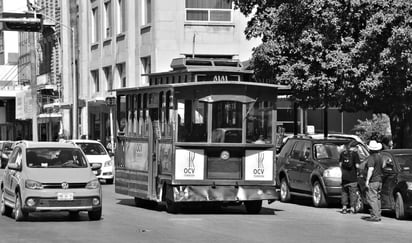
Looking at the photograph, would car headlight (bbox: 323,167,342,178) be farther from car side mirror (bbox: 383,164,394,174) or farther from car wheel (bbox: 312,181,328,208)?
car side mirror (bbox: 383,164,394,174)

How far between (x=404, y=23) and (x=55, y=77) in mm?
40495

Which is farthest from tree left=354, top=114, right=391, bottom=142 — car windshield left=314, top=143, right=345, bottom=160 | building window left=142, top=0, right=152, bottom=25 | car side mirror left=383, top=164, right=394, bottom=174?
car side mirror left=383, top=164, right=394, bottom=174

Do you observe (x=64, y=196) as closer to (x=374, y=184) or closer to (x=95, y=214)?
(x=95, y=214)


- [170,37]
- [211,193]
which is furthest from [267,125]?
[170,37]

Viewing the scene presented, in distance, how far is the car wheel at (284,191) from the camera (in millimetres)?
22047

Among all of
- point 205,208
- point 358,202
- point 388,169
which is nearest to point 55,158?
point 205,208

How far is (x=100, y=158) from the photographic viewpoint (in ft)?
96.2

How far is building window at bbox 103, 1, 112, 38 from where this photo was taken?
4688 cm

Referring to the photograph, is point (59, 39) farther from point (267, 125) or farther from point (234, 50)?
point (267, 125)

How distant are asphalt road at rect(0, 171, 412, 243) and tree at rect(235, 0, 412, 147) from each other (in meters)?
3.64

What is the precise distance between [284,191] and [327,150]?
2.13 metres

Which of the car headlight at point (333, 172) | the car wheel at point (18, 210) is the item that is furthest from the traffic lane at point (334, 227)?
the car wheel at point (18, 210)

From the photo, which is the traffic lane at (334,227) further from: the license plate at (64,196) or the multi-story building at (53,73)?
the multi-story building at (53,73)

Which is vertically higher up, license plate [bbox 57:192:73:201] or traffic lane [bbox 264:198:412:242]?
license plate [bbox 57:192:73:201]
